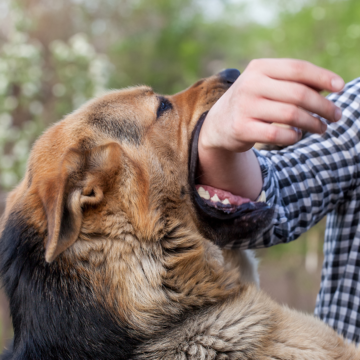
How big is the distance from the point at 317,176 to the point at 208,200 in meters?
0.75

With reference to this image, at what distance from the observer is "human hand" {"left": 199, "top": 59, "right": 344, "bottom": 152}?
1175mm

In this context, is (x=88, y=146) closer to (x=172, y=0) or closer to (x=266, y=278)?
(x=266, y=278)

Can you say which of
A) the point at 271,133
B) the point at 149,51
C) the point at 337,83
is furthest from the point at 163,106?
the point at 149,51

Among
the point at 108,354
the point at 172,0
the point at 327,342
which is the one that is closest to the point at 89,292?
the point at 108,354

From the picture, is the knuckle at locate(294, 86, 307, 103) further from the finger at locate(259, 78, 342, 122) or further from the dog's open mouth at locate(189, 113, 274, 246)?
the dog's open mouth at locate(189, 113, 274, 246)

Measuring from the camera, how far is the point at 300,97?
1178 millimetres

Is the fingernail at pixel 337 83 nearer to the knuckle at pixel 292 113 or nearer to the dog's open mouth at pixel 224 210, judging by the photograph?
the knuckle at pixel 292 113

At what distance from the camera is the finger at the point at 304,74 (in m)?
1.15

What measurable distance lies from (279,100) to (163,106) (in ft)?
3.84

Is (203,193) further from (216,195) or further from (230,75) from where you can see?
(230,75)

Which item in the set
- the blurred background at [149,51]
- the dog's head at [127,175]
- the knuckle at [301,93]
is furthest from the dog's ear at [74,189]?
the blurred background at [149,51]

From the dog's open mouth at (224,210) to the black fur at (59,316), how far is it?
73 cm

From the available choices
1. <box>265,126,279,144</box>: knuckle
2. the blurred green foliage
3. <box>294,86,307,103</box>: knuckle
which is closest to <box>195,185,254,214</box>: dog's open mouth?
<box>265,126,279,144</box>: knuckle

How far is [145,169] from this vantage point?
1935 mm
